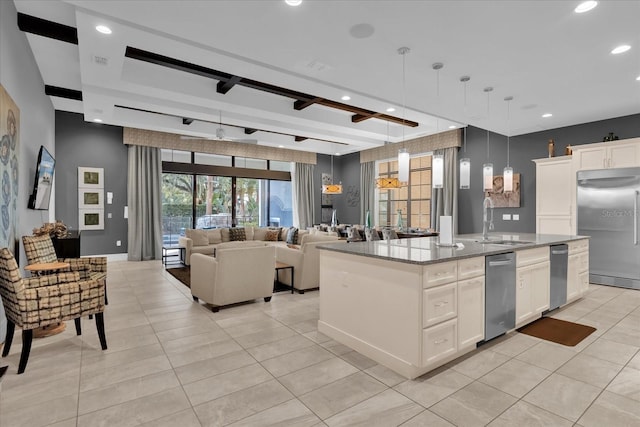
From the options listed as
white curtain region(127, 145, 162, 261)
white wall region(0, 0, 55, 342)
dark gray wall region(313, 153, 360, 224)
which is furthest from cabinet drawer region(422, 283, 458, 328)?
dark gray wall region(313, 153, 360, 224)

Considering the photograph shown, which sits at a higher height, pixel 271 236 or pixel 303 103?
pixel 303 103

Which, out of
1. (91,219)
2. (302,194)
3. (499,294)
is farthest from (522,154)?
(91,219)

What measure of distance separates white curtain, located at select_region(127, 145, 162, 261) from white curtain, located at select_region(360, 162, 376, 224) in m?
5.80

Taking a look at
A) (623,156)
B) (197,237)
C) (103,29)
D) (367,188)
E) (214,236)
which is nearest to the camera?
(103,29)

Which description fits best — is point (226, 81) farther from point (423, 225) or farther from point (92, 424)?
point (423, 225)

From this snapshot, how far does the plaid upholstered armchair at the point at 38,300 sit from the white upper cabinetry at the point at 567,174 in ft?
22.7

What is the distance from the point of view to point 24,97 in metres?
3.88

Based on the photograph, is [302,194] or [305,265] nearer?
[305,265]

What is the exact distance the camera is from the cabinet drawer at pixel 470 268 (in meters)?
2.64

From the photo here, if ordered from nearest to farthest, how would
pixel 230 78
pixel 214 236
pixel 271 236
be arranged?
1. pixel 230 78
2. pixel 214 236
3. pixel 271 236

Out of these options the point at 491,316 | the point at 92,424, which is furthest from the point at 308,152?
the point at 92,424

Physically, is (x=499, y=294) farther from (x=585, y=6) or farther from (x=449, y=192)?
(x=449, y=192)

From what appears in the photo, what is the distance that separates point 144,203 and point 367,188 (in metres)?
6.27

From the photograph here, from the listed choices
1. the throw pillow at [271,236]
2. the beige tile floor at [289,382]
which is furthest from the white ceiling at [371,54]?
the throw pillow at [271,236]
